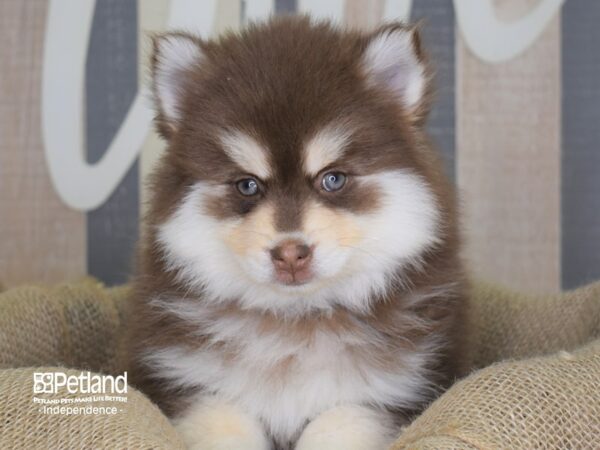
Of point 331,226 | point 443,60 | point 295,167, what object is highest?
point 443,60

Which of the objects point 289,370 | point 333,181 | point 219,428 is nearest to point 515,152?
point 333,181

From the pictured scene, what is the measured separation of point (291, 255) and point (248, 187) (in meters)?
0.24

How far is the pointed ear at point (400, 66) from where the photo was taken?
217 centimetres

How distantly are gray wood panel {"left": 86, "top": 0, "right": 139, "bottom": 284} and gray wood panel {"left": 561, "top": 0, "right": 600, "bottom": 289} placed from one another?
5.31 ft

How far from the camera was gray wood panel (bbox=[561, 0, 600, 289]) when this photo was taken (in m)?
3.55

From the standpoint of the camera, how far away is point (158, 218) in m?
2.25

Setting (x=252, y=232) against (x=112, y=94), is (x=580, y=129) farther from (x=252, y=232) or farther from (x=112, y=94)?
(x=252, y=232)

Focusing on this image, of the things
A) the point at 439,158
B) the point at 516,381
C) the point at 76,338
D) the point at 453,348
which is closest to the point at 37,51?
the point at 76,338

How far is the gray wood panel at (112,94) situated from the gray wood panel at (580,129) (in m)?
1.62

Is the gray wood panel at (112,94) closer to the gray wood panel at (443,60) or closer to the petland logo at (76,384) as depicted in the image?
the gray wood panel at (443,60)

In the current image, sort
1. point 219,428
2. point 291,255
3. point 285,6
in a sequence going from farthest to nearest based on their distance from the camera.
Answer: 1. point 285,6
2. point 219,428
3. point 291,255

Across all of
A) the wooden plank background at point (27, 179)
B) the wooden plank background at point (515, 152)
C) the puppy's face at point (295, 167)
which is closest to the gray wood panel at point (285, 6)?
the wooden plank background at point (515, 152)

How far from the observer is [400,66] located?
87.4 inches

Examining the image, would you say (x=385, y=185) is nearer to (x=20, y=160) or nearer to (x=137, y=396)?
(x=137, y=396)
